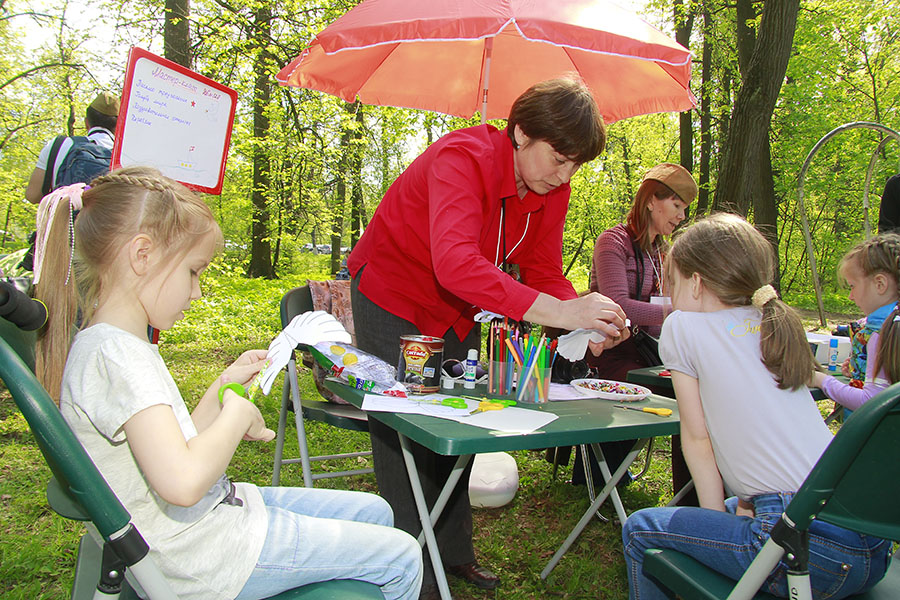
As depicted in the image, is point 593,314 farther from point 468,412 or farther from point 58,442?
point 58,442

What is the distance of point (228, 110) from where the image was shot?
2357mm

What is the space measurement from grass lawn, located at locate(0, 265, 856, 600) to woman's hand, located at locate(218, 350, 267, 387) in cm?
146

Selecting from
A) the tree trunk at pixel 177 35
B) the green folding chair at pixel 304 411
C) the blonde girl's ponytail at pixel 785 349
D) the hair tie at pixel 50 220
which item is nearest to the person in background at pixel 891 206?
the blonde girl's ponytail at pixel 785 349

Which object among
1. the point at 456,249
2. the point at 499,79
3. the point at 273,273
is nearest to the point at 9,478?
the point at 456,249

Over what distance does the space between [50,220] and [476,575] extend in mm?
1912

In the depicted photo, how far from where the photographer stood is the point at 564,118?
1836 millimetres

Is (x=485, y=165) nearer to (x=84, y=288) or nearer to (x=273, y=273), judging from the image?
(x=84, y=288)

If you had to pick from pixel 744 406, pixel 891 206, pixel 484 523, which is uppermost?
pixel 891 206

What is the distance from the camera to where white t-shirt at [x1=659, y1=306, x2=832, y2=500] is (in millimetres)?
1488

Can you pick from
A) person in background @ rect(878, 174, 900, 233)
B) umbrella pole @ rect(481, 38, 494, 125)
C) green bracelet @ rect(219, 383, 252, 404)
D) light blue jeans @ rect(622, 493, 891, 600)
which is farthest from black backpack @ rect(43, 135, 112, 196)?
person in background @ rect(878, 174, 900, 233)

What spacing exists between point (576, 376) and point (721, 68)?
11775mm

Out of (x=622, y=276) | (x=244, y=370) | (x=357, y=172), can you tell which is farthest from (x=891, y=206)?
(x=357, y=172)

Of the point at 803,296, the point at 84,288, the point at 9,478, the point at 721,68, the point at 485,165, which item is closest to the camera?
the point at 84,288

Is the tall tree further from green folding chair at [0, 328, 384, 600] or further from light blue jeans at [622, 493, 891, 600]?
green folding chair at [0, 328, 384, 600]
